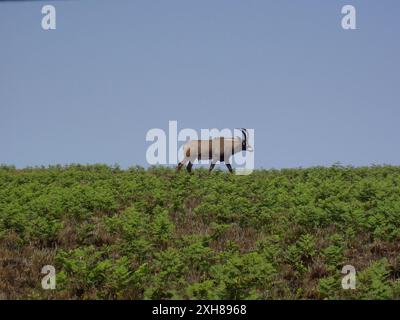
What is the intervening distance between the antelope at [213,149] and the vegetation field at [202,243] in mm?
6988

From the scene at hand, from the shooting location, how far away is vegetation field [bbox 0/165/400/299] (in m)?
9.49

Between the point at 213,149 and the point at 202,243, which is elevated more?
the point at 213,149

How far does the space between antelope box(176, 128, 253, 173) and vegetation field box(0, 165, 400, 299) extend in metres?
6.99

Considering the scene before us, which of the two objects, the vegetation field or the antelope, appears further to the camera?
the antelope

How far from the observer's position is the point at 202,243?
11922 mm

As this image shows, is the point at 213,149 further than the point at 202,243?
Yes

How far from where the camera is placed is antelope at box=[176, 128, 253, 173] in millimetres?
27922

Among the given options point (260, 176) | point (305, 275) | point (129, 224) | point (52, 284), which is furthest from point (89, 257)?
point (260, 176)

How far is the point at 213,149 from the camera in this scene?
2798 cm

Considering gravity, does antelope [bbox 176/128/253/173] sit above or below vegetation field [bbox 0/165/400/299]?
above

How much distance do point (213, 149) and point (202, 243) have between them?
1623 cm
